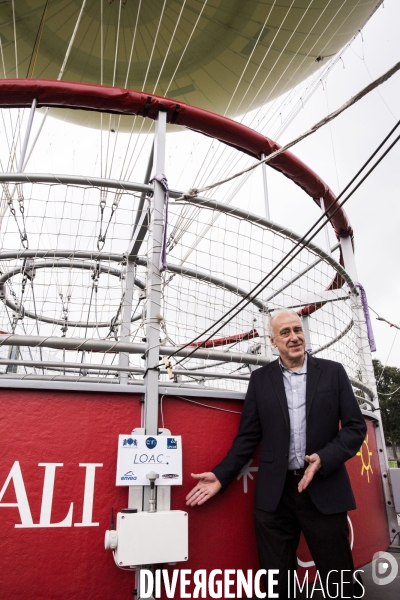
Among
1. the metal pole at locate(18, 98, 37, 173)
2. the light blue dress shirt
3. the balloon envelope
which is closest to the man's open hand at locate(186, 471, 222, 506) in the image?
the light blue dress shirt

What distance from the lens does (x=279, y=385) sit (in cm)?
185

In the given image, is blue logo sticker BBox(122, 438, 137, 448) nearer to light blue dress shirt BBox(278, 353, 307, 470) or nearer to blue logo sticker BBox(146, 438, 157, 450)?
blue logo sticker BBox(146, 438, 157, 450)

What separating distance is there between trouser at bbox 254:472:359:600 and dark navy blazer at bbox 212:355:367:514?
58mm

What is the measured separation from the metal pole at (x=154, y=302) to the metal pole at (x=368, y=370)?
1871mm

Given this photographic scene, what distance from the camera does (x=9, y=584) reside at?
1.40 meters

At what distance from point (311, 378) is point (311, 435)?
0.25 metres

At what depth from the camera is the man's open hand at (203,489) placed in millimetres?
1637

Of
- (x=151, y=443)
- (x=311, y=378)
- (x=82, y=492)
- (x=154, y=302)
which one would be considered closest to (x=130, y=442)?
(x=151, y=443)

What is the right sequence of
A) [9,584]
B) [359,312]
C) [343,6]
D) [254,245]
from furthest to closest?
[343,6]
[359,312]
[254,245]
[9,584]

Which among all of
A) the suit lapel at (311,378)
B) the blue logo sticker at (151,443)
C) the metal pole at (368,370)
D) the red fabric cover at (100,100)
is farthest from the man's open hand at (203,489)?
the red fabric cover at (100,100)

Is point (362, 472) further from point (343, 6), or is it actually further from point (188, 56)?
point (188, 56)

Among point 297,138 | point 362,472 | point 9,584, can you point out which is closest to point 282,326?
point 297,138

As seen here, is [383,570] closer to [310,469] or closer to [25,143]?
[310,469]

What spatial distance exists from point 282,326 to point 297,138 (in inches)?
36.2
